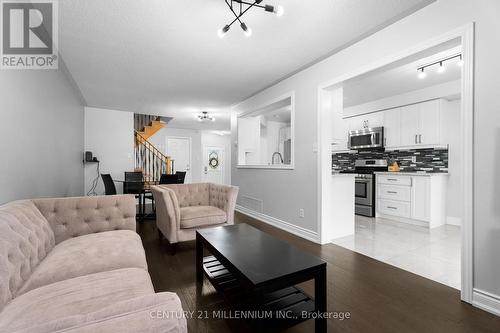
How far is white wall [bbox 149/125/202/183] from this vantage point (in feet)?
26.3

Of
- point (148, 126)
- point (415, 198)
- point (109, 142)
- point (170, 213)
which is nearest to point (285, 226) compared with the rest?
point (170, 213)

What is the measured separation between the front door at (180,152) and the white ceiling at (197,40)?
13.1 ft

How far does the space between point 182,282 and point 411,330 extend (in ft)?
5.87

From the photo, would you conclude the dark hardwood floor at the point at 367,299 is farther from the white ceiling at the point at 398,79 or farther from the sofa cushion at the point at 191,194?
the white ceiling at the point at 398,79

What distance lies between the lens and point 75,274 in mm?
1338

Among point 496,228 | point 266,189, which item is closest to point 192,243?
point 266,189

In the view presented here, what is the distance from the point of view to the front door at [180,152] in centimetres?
823

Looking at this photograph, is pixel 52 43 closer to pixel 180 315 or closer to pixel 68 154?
pixel 68 154

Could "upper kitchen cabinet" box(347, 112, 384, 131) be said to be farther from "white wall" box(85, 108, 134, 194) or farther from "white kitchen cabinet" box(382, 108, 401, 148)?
"white wall" box(85, 108, 134, 194)

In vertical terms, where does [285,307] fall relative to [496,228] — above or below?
below

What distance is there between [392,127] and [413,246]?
9.00 ft

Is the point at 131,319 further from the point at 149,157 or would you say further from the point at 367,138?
the point at 149,157

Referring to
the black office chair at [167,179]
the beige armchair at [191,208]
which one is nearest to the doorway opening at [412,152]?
the beige armchair at [191,208]

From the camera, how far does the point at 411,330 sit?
1.47 m
